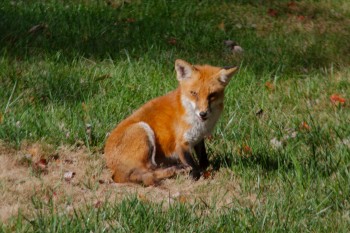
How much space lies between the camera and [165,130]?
5617mm

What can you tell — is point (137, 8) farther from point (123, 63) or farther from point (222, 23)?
point (123, 63)

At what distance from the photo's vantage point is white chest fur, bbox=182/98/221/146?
18.0ft

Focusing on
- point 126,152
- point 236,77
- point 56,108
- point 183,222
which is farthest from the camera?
point 236,77

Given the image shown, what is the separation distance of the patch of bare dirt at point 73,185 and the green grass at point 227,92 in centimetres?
12

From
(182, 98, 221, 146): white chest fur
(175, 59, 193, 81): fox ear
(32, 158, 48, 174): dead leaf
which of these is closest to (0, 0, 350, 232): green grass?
(32, 158, 48, 174): dead leaf

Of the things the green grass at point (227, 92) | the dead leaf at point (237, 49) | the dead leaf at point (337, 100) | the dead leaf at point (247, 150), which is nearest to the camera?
the green grass at point (227, 92)

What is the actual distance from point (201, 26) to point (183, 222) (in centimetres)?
528

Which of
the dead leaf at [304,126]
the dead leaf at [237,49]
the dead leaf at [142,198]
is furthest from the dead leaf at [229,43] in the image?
the dead leaf at [142,198]

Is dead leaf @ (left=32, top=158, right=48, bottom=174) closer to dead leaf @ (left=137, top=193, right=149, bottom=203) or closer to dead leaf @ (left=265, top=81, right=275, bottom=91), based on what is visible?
dead leaf @ (left=137, top=193, right=149, bottom=203)

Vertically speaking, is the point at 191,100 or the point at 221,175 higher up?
the point at 191,100

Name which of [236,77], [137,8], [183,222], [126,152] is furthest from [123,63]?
[183,222]

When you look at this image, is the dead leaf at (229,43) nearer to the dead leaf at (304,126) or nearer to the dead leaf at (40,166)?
the dead leaf at (304,126)

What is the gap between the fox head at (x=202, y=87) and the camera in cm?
541

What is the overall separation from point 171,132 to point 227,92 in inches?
75.9
